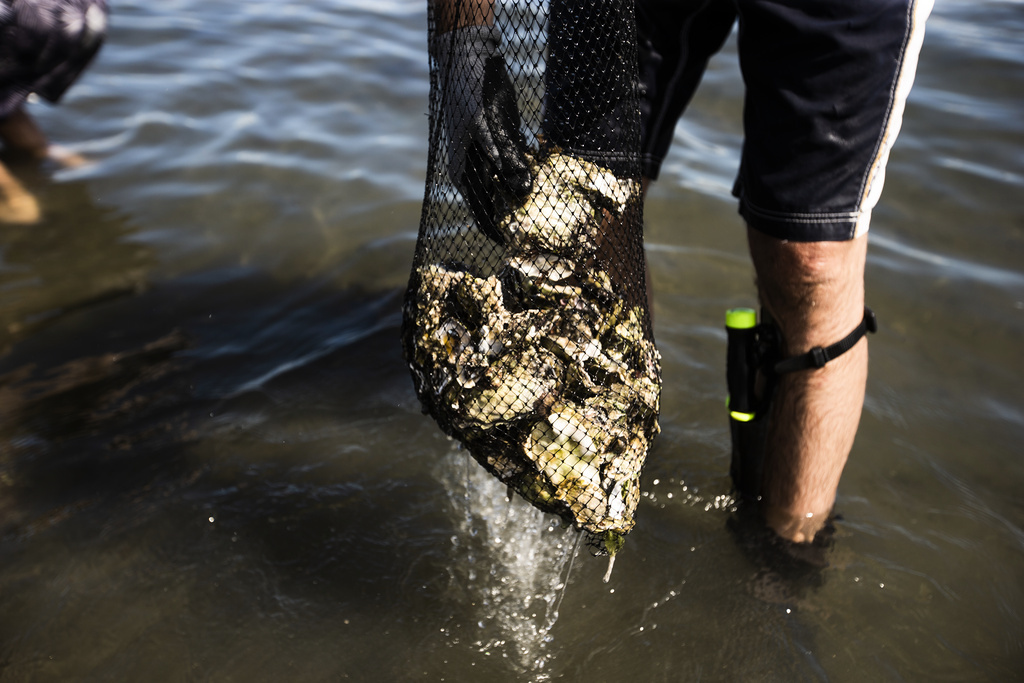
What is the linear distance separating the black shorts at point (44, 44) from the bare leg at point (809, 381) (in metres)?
4.79

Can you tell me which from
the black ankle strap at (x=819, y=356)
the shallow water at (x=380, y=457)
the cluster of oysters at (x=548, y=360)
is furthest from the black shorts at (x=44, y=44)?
the black ankle strap at (x=819, y=356)

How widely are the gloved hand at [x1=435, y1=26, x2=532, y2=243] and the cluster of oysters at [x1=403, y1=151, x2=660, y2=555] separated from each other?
70mm

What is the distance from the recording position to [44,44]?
500 centimetres

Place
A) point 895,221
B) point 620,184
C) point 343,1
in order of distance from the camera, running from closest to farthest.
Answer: point 620,184
point 895,221
point 343,1

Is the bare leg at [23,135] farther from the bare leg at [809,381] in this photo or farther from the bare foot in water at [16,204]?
the bare leg at [809,381]

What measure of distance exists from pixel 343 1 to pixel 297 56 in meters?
2.03

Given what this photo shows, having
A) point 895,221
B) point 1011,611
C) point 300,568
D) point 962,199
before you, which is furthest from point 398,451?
point 962,199

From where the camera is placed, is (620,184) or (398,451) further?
(398,451)

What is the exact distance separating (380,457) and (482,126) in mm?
1784

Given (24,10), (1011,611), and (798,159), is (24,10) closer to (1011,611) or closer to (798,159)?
(798,159)

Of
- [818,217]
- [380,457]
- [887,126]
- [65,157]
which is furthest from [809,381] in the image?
[65,157]

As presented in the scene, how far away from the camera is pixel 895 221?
5078 millimetres

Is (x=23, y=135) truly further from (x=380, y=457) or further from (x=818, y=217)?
(x=818, y=217)

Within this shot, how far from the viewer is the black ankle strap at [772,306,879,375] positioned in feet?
8.42
